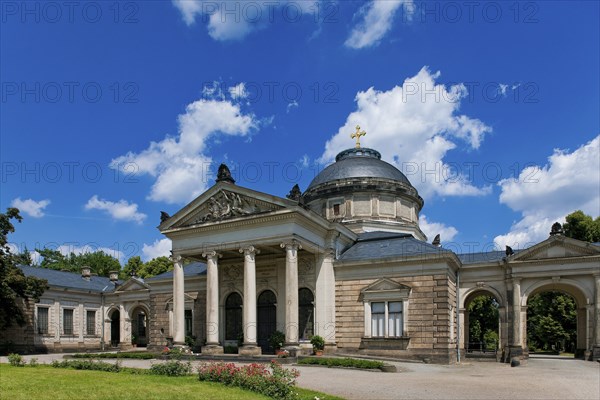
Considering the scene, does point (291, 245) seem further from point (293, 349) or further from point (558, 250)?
point (558, 250)

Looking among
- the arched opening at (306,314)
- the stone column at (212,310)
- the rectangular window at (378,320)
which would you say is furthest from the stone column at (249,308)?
the rectangular window at (378,320)

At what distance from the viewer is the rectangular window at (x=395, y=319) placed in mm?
30688

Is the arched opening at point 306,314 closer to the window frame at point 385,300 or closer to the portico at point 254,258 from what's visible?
the portico at point 254,258

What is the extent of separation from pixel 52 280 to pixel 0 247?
42.3ft

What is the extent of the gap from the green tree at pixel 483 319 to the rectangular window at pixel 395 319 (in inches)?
1025

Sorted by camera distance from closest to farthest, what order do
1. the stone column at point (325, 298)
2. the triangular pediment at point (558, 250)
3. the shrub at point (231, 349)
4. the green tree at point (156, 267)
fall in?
the triangular pediment at point (558, 250) < the stone column at point (325, 298) < the shrub at point (231, 349) < the green tree at point (156, 267)

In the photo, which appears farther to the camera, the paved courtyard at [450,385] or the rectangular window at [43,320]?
the rectangular window at [43,320]

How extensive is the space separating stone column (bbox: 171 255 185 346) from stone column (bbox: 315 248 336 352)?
29.6 feet

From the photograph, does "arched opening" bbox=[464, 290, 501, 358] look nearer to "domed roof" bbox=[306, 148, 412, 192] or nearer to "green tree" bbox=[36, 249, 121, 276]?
"domed roof" bbox=[306, 148, 412, 192]

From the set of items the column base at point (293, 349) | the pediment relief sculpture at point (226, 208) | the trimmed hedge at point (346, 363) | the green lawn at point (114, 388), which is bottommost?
the column base at point (293, 349)

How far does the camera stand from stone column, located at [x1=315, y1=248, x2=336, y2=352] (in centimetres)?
3198

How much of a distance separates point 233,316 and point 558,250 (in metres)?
21.8

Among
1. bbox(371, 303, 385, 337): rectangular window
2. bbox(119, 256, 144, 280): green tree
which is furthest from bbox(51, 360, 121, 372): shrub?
bbox(119, 256, 144, 280): green tree

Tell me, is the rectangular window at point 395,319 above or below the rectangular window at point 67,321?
above
